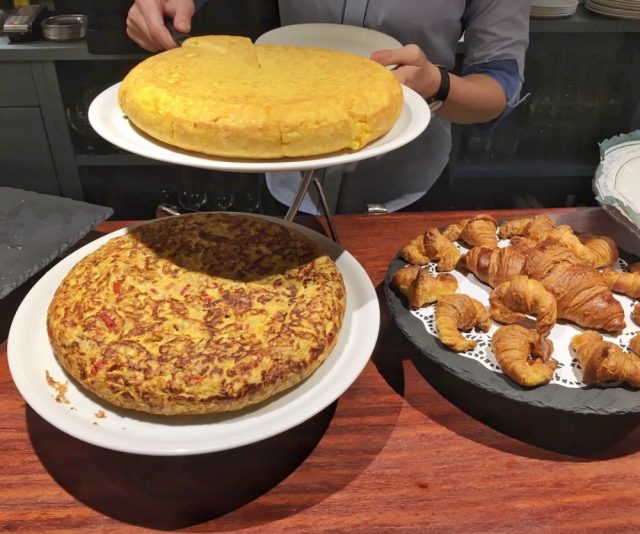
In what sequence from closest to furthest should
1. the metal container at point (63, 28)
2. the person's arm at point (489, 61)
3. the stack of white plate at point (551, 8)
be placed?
the person's arm at point (489, 61) → the metal container at point (63, 28) → the stack of white plate at point (551, 8)

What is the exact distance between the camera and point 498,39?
4.37ft

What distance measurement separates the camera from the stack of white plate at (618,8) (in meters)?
2.19

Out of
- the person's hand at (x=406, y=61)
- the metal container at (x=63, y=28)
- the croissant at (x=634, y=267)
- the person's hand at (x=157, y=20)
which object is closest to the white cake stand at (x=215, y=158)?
the person's hand at (x=406, y=61)

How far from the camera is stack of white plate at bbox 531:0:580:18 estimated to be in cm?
216

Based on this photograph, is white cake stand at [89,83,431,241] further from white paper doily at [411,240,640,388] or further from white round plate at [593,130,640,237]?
white round plate at [593,130,640,237]

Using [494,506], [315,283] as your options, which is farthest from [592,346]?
[315,283]

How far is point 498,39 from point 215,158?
954 mm

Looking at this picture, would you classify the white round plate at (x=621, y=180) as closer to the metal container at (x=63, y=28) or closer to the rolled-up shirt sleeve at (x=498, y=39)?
the rolled-up shirt sleeve at (x=498, y=39)

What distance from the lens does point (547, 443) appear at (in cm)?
78

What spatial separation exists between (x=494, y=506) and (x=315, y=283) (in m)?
0.36

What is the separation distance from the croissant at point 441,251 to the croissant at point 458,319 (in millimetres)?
94

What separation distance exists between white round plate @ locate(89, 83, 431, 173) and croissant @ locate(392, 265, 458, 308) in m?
0.24

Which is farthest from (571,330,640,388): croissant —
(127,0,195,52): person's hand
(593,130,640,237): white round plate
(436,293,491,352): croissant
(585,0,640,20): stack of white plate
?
(585,0,640,20): stack of white plate

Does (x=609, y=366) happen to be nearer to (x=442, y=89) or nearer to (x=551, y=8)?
(x=442, y=89)
